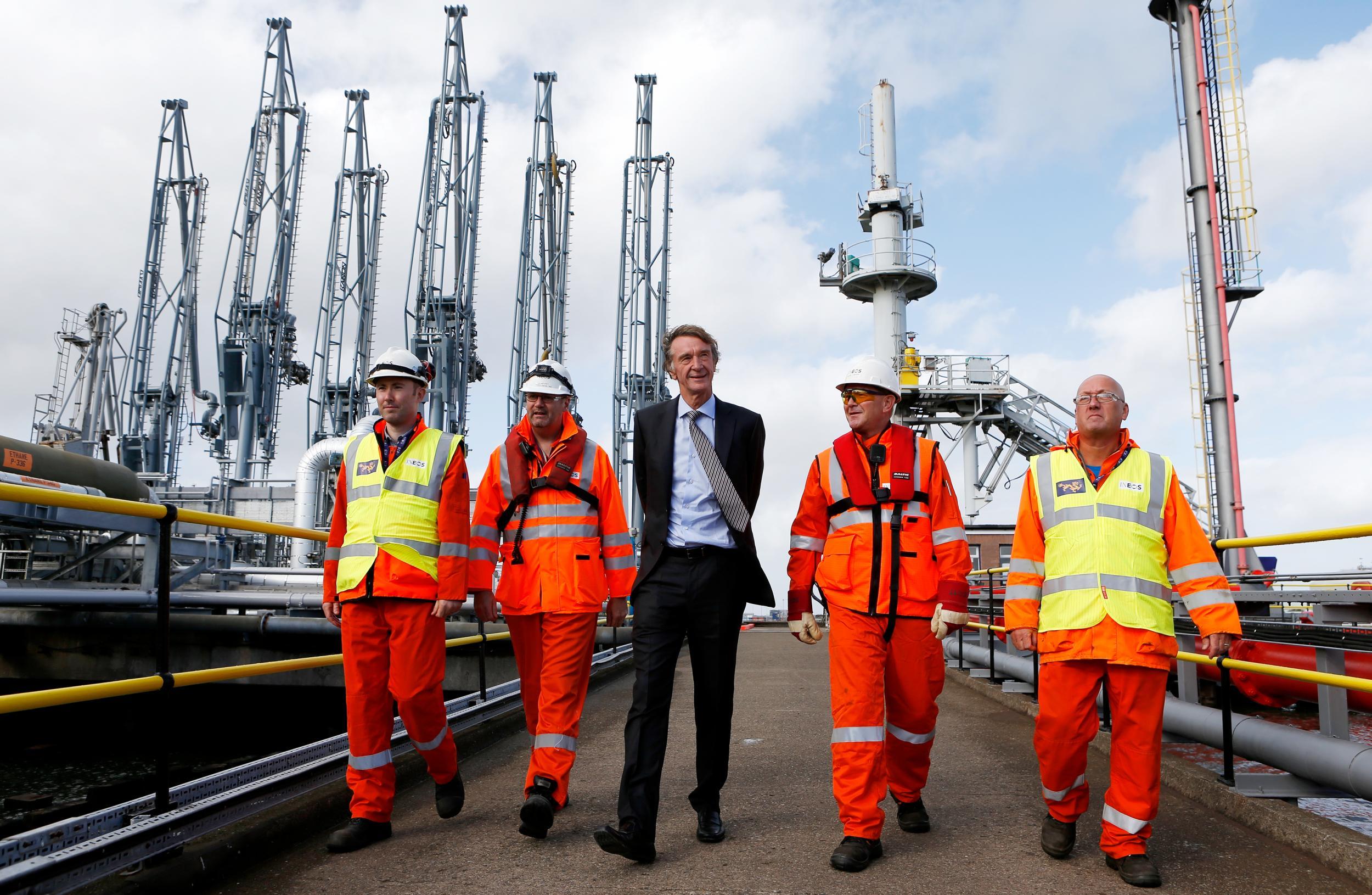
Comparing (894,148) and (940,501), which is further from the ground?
(894,148)

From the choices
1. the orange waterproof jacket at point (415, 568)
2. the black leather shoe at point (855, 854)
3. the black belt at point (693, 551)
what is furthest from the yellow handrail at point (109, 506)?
the black leather shoe at point (855, 854)

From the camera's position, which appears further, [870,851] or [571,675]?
[571,675]

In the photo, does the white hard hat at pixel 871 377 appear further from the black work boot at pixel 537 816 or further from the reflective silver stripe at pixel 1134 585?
the black work boot at pixel 537 816

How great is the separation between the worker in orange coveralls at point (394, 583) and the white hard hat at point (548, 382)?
414 millimetres

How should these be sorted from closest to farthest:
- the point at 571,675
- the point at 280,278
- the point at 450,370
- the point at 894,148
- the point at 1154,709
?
1. the point at 1154,709
2. the point at 571,675
3. the point at 450,370
4. the point at 894,148
5. the point at 280,278

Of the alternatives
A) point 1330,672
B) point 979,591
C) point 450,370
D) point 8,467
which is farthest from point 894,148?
point 1330,672

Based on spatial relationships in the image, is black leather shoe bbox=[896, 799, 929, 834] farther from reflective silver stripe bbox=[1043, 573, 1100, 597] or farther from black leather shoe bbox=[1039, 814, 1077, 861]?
reflective silver stripe bbox=[1043, 573, 1100, 597]

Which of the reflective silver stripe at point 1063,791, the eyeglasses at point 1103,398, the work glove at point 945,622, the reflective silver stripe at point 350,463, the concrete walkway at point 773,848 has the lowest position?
the concrete walkway at point 773,848

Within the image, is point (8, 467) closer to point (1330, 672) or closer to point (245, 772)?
point (245, 772)

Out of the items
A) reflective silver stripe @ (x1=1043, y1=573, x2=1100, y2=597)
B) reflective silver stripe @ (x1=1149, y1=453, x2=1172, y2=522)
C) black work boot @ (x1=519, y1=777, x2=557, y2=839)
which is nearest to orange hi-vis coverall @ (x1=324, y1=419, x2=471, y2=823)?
black work boot @ (x1=519, y1=777, x2=557, y2=839)

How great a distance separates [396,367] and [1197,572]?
3.29 metres

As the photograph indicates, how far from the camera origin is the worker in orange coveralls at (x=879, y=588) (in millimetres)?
3695

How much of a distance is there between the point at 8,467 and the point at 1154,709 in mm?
14249

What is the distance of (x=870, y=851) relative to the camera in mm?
3578
